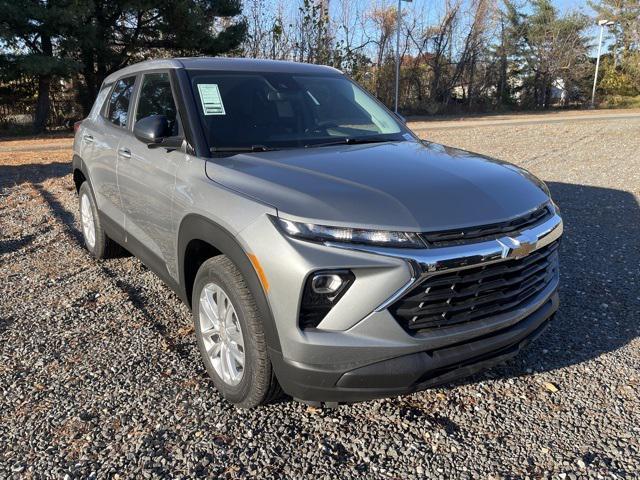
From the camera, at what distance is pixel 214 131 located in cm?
325

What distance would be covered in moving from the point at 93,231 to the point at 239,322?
3197mm

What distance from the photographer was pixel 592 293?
4293 mm

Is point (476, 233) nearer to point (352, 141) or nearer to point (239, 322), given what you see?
point (239, 322)

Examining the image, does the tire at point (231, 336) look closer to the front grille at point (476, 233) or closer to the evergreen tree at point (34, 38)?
the front grille at point (476, 233)

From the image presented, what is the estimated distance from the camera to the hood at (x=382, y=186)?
235 cm

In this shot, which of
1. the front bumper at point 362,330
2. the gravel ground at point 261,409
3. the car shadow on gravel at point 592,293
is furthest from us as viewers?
the car shadow on gravel at point 592,293

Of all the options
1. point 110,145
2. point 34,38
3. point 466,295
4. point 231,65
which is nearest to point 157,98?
point 231,65

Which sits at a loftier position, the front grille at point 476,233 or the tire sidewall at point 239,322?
the front grille at point 476,233

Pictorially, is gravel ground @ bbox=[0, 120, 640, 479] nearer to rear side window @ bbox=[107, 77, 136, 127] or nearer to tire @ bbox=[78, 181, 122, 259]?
tire @ bbox=[78, 181, 122, 259]

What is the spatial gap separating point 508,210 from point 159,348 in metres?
2.37

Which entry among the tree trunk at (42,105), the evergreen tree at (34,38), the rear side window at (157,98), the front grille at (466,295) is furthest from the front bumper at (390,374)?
the tree trunk at (42,105)

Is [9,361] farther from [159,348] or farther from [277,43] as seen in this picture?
[277,43]

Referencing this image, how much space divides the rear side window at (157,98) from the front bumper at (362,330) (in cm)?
143

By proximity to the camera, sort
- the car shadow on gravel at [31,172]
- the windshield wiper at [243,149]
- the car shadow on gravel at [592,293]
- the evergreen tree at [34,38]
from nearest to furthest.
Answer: the windshield wiper at [243,149], the car shadow on gravel at [592,293], the car shadow on gravel at [31,172], the evergreen tree at [34,38]
